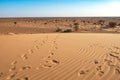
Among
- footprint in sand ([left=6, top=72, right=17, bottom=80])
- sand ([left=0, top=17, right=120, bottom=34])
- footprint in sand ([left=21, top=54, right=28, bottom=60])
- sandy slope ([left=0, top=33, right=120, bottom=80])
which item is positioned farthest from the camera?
sand ([left=0, top=17, right=120, bottom=34])

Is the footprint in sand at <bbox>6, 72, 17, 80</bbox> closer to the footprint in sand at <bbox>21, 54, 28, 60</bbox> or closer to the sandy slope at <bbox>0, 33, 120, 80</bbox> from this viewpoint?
the sandy slope at <bbox>0, 33, 120, 80</bbox>

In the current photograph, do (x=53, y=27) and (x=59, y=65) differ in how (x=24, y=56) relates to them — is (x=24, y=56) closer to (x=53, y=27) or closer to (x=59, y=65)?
(x=59, y=65)

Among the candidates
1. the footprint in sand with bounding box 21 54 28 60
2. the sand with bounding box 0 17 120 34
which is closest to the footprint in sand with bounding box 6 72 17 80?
the footprint in sand with bounding box 21 54 28 60

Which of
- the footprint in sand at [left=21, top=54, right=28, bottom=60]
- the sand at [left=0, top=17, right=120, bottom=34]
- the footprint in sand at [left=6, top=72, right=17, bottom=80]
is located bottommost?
the sand at [left=0, top=17, right=120, bottom=34]

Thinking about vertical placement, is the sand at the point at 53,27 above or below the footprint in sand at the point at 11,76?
below

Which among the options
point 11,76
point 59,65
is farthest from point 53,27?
point 11,76

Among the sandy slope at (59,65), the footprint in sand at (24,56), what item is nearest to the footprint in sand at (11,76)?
the sandy slope at (59,65)

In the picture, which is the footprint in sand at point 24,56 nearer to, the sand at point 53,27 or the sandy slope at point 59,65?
the sandy slope at point 59,65

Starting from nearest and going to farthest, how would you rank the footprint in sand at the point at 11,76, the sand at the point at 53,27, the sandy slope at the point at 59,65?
the footprint in sand at the point at 11,76 < the sandy slope at the point at 59,65 < the sand at the point at 53,27

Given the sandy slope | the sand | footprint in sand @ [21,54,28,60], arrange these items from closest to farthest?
the sandy slope
footprint in sand @ [21,54,28,60]
the sand

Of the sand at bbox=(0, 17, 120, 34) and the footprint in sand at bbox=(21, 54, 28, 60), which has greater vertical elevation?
the footprint in sand at bbox=(21, 54, 28, 60)

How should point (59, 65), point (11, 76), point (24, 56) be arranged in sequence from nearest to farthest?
point (11, 76), point (59, 65), point (24, 56)

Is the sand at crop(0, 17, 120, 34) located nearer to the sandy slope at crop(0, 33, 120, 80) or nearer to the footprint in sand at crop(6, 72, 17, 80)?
the sandy slope at crop(0, 33, 120, 80)

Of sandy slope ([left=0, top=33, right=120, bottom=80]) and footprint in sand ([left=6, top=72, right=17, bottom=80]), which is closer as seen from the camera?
footprint in sand ([left=6, top=72, right=17, bottom=80])
